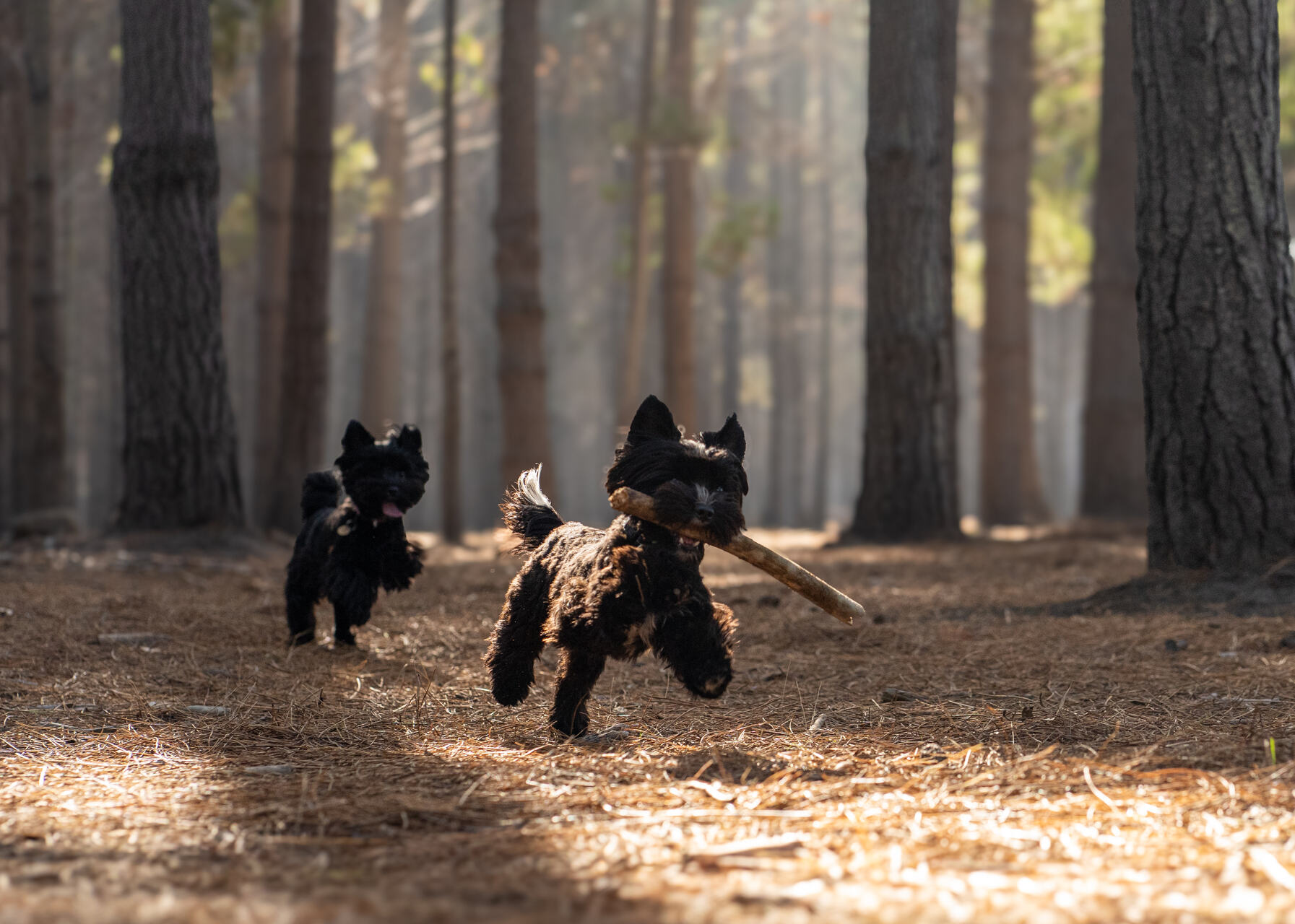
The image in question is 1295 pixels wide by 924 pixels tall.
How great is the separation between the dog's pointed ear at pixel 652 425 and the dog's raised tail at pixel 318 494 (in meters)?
3.14

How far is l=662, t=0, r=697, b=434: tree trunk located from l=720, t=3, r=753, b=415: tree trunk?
11041mm

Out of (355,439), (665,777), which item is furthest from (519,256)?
(665,777)

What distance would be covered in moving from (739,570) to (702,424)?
79.8 feet

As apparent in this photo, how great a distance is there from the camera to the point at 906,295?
12492 mm

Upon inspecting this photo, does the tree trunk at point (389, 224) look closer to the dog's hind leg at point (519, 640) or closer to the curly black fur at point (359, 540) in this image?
the curly black fur at point (359, 540)

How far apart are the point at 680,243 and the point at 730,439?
1790cm

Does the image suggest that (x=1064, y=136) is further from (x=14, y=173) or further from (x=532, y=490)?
(x=532, y=490)

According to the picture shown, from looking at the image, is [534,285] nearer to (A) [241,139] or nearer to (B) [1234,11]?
(B) [1234,11]

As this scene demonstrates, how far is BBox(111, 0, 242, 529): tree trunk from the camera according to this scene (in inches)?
421

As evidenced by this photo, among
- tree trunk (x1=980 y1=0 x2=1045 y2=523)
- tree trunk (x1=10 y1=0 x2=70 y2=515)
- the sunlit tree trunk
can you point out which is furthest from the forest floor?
the sunlit tree trunk

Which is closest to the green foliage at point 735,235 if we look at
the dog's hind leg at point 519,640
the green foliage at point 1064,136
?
the green foliage at point 1064,136

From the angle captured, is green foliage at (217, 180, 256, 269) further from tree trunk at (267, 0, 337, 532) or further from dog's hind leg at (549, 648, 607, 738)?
dog's hind leg at (549, 648, 607, 738)

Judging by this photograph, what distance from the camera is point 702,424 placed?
35.7m

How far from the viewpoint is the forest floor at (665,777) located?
2.61m
